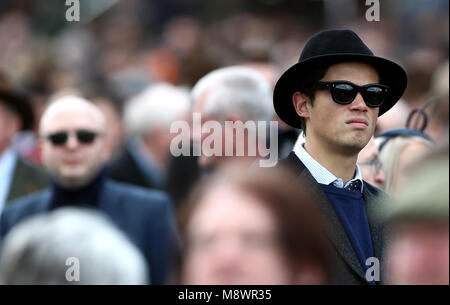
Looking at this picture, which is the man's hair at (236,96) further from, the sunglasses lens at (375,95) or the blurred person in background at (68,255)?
the blurred person in background at (68,255)

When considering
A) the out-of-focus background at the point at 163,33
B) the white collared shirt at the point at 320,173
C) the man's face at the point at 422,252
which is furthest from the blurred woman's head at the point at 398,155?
the out-of-focus background at the point at 163,33

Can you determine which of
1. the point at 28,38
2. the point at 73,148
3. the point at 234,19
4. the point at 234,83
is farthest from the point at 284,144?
the point at 234,19

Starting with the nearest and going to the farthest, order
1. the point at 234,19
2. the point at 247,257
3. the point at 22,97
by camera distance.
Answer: the point at 247,257 < the point at 22,97 < the point at 234,19

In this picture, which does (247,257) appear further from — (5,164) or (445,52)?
(445,52)

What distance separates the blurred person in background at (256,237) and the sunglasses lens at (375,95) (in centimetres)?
120

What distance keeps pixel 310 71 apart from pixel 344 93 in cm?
18

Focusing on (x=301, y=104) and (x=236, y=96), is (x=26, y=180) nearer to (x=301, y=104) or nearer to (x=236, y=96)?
(x=236, y=96)

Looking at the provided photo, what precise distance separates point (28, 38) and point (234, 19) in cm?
326

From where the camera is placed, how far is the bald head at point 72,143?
17.9ft

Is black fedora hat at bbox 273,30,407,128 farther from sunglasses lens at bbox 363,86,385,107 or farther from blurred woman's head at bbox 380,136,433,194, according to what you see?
blurred woman's head at bbox 380,136,433,194

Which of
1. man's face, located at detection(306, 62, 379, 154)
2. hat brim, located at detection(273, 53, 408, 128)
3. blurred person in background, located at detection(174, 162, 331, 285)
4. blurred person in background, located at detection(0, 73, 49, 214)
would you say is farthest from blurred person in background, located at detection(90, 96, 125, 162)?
blurred person in background, located at detection(174, 162, 331, 285)

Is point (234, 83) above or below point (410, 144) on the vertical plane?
above

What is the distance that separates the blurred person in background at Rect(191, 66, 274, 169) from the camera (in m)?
4.65

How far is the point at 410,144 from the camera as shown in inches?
181
